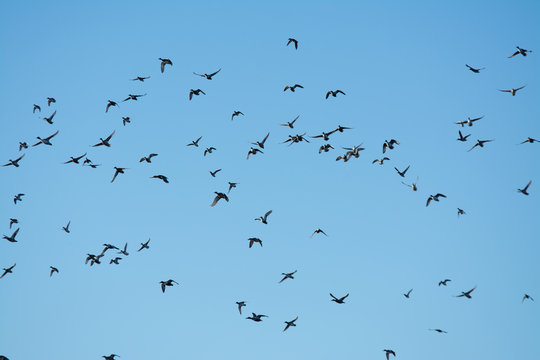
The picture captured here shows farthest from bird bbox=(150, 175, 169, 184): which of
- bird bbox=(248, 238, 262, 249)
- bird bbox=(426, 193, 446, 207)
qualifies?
bird bbox=(426, 193, 446, 207)

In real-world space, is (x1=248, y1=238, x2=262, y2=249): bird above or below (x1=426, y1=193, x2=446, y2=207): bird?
below

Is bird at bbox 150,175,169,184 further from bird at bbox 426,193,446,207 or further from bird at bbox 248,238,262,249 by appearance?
bird at bbox 426,193,446,207

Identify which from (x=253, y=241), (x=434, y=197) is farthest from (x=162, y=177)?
(x=434, y=197)

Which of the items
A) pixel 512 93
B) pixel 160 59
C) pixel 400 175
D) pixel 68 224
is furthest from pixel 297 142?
pixel 68 224

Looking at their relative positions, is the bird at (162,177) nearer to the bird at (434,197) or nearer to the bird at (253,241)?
the bird at (253,241)

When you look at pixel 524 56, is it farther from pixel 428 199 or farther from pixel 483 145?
pixel 428 199

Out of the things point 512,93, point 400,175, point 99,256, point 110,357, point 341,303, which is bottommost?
point 110,357

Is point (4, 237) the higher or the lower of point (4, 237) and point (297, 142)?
the lower

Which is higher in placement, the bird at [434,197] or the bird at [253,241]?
the bird at [434,197]

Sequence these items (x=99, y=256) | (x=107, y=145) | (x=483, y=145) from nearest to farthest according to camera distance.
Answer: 1. (x=107, y=145)
2. (x=483, y=145)
3. (x=99, y=256)

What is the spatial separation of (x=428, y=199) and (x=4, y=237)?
4554 cm

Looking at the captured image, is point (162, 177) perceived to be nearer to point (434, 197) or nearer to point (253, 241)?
point (253, 241)

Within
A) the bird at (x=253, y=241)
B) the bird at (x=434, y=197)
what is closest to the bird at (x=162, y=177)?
the bird at (x=253, y=241)

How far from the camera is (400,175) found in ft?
265
